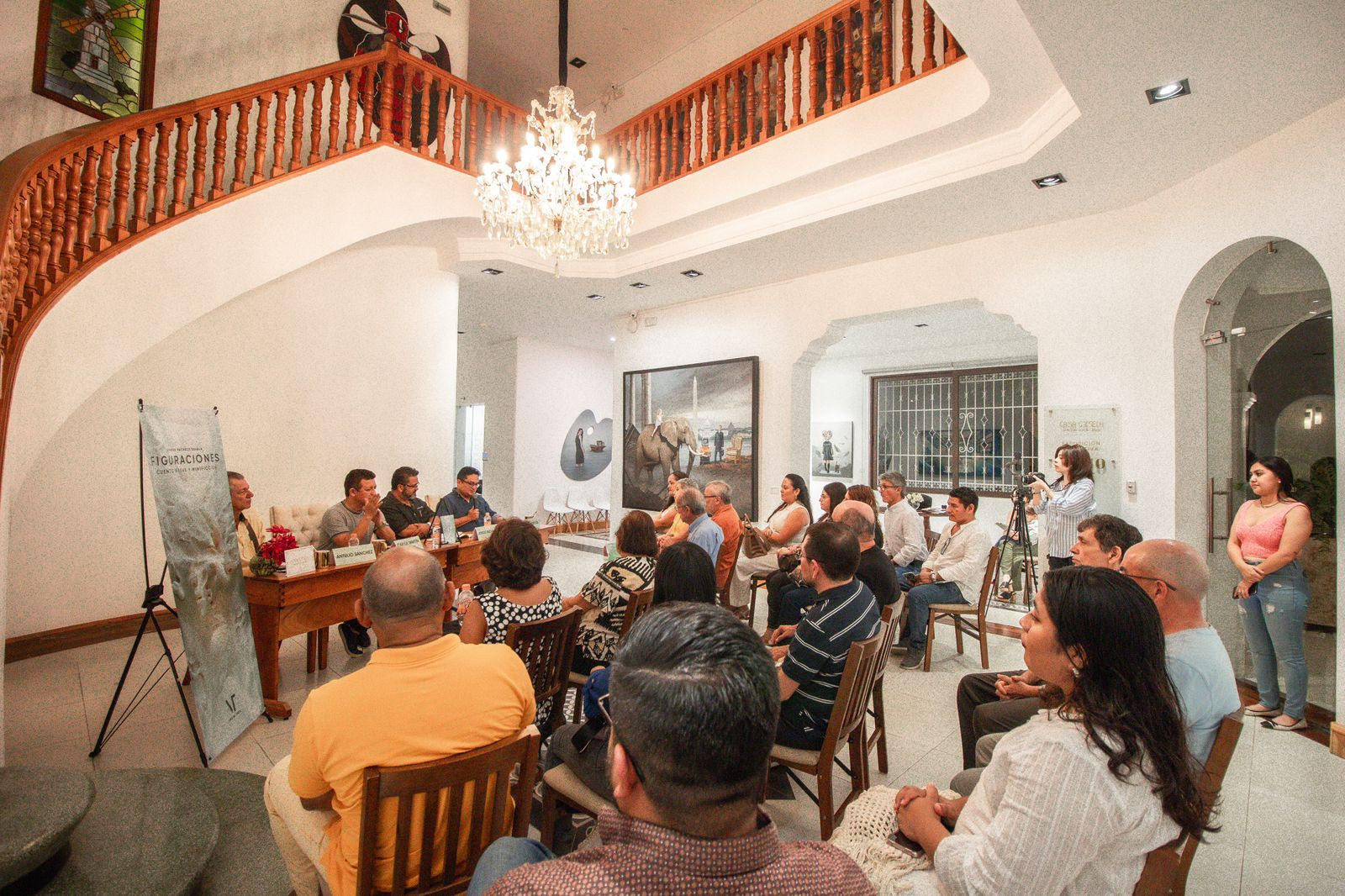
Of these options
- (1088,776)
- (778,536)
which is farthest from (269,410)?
(1088,776)

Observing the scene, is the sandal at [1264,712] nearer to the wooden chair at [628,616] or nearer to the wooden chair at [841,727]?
the wooden chair at [841,727]

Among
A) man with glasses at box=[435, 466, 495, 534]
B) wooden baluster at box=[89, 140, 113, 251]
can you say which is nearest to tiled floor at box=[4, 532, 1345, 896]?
man with glasses at box=[435, 466, 495, 534]

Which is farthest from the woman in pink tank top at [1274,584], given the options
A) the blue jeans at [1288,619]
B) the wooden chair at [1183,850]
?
the wooden chair at [1183,850]

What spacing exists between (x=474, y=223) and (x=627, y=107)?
3.87 metres

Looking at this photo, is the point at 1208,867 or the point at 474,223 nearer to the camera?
the point at 1208,867

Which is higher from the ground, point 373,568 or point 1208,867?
point 373,568

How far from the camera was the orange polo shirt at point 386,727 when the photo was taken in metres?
1.42

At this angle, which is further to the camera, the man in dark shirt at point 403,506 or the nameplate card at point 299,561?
the man in dark shirt at point 403,506

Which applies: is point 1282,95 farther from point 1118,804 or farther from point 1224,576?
point 1118,804

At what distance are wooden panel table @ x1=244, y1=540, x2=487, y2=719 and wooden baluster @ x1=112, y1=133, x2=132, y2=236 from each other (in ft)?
7.36

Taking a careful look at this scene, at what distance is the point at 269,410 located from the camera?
5539 mm

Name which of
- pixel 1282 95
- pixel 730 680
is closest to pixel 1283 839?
pixel 730 680

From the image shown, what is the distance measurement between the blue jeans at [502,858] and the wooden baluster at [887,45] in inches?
195

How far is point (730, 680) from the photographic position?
0.81 meters
